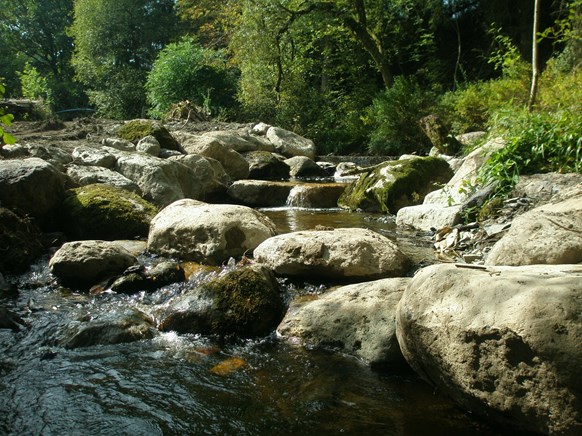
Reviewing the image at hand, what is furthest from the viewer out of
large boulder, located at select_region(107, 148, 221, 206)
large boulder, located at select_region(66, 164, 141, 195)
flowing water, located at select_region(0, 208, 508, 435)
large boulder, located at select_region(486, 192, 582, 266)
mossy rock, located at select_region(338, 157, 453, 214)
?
mossy rock, located at select_region(338, 157, 453, 214)

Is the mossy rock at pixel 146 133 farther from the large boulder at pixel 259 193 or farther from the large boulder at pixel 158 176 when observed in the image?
the large boulder at pixel 158 176

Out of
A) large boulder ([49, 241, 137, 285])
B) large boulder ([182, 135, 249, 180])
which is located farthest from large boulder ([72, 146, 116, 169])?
large boulder ([49, 241, 137, 285])

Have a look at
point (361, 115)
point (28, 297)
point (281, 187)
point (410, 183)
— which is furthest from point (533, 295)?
point (361, 115)

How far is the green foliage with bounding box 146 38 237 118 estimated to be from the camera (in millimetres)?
18906

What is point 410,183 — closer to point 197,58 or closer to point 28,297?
point 28,297

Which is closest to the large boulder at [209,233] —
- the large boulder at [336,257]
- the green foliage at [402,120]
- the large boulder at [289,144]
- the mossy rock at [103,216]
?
the large boulder at [336,257]

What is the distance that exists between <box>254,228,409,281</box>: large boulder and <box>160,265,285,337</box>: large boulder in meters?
0.46

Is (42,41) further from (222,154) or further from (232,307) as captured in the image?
(232,307)

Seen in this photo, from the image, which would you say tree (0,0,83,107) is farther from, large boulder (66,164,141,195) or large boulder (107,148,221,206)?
large boulder (66,164,141,195)

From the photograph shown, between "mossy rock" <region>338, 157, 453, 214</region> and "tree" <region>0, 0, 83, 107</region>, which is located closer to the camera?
"mossy rock" <region>338, 157, 453, 214</region>

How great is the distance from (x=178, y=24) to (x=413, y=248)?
27852mm

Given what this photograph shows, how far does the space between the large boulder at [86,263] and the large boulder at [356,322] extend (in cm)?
208

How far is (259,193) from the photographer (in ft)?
32.6

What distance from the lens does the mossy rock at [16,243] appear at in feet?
17.8
